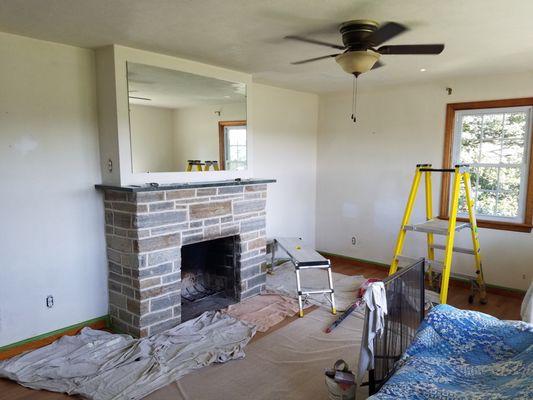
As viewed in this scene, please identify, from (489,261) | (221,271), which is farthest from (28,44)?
(489,261)

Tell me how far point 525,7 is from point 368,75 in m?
1.96

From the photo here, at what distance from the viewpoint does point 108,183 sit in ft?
10.8

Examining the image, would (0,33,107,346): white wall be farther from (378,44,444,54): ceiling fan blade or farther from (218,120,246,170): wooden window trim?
(378,44,444,54): ceiling fan blade

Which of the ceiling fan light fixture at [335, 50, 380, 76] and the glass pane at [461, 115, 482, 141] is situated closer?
the ceiling fan light fixture at [335, 50, 380, 76]

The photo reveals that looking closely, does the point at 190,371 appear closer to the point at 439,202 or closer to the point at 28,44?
the point at 28,44

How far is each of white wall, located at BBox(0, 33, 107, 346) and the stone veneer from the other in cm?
20

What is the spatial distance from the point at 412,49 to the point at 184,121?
2172 millimetres

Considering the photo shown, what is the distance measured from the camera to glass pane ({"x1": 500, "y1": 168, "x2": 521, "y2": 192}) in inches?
165

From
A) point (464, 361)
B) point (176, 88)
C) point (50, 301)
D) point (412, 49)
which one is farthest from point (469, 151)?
point (50, 301)

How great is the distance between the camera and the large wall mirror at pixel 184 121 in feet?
10.8

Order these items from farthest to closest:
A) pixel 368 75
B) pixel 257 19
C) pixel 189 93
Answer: pixel 368 75 < pixel 189 93 < pixel 257 19

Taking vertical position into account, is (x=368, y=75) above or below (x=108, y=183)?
above

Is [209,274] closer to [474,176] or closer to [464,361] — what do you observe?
[464,361]

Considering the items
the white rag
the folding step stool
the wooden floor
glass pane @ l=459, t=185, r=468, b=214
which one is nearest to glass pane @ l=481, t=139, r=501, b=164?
glass pane @ l=459, t=185, r=468, b=214
